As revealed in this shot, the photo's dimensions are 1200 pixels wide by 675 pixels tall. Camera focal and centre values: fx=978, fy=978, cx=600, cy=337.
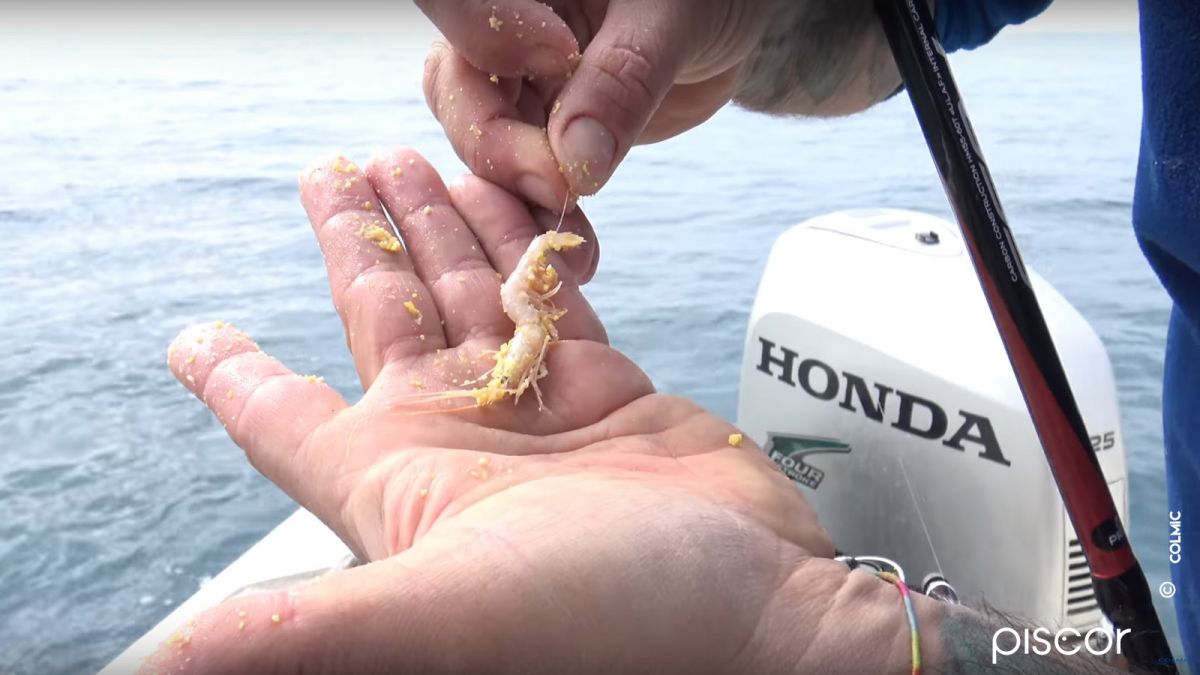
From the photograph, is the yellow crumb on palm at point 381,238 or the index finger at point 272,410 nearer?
the index finger at point 272,410

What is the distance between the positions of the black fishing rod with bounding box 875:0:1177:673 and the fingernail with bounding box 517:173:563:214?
563 millimetres

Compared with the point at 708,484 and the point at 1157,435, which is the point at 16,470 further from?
the point at 1157,435

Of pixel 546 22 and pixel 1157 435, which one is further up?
pixel 546 22

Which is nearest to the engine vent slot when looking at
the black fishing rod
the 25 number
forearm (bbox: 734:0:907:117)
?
the 25 number

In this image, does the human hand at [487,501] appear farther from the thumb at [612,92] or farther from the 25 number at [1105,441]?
the 25 number at [1105,441]

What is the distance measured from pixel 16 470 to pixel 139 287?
1789mm

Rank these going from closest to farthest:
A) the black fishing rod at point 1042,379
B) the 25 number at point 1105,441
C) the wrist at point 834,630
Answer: the wrist at point 834,630 < the black fishing rod at point 1042,379 < the 25 number at point 1105,441

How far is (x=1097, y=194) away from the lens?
6598 millimetres

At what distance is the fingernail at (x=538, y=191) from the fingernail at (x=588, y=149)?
0.09 meters

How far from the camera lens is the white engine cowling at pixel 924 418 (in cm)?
175

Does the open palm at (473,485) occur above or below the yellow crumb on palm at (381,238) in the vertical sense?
below

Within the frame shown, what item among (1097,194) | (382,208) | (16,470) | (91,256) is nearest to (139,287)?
(91,256)

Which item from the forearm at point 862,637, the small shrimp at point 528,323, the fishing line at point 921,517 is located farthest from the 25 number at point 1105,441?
the small shrimp at point 528,323

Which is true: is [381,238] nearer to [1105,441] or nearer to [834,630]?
[834,630]
